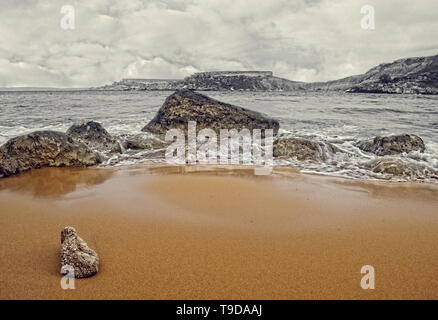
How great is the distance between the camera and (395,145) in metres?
7.11

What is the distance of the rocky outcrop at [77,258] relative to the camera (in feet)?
6.27

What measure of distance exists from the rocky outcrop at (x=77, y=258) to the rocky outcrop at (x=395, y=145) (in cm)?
735

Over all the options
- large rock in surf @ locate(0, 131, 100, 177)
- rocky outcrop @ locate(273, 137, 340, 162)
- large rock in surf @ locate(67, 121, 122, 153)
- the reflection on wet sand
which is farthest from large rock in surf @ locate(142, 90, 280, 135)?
the reflection on wet sand

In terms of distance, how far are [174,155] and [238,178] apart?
2604 mm

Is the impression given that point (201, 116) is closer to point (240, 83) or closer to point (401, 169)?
point (401, 169)

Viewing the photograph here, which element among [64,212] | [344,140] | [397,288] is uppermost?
[344,140]

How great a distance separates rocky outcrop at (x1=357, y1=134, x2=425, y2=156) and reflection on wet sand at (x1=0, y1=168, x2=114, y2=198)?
684 centimetres

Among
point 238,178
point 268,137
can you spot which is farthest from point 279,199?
point 268,137

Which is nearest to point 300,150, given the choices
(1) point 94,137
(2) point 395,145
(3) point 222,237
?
(2) point 395,145

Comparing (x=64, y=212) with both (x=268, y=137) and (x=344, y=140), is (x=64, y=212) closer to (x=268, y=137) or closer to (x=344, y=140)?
(x=268, y=137)

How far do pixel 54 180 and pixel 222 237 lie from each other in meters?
3.35

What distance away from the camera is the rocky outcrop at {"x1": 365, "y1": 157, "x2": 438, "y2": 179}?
495 centimetres

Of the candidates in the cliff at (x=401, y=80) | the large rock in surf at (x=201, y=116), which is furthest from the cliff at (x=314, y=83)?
the large rock in surf at (x=201, y=116)

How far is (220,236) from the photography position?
8.32ft
